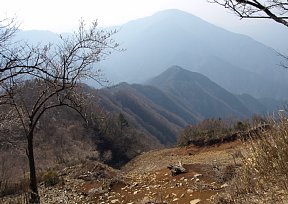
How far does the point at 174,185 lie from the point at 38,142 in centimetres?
4481

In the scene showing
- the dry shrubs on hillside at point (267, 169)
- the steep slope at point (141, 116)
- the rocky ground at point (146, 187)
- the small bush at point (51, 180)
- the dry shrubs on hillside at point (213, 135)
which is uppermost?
the dry shrubs on hillside at point (267, 169)

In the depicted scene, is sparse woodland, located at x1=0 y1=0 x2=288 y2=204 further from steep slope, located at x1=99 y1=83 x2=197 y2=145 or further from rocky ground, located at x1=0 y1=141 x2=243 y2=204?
steep slope, located at x1=99 y1=83 x2=197 y2=145

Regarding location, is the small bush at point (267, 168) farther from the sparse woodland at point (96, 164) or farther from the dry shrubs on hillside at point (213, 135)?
the dry shrubs on hillside at point (213, 135)

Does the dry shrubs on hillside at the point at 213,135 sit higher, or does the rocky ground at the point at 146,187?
the rocky ground at the point at 146,187

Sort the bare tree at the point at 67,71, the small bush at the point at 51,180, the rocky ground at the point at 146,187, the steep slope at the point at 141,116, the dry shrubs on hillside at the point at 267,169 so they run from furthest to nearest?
1. the steep slope at the point at 141,116
2. the small bush at the point at 51,180
3. the bare tree at the point at 67,71
4. the rocky ground at the point at 146,187
5. the dry shrubs on hillside at the point at 267,169

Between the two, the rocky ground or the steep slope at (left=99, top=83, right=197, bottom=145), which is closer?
the rocky ground

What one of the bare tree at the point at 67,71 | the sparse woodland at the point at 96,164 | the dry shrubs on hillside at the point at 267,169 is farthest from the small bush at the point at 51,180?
the dry shrubs on hillside at the point at 267,169

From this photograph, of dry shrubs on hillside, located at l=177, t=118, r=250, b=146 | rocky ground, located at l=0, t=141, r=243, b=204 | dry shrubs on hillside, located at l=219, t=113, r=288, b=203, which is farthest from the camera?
dry shrubs on hillside, located at l=177, t=118, r=250, b=146

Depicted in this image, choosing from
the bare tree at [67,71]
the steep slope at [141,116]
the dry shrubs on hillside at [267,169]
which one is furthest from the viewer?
the steep slope at [141,116]

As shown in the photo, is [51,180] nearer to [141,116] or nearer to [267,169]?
[267,169]

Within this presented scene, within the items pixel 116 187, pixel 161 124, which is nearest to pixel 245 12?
pixel 116 187

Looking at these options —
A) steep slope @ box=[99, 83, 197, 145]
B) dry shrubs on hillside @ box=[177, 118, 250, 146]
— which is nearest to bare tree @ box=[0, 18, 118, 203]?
dry shrubs on hillside @ box=[177, 118, 250, 146]

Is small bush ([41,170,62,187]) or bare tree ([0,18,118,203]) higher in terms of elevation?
bare tree ([0,18,118,203])

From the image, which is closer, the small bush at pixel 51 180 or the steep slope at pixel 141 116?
the small bush at pixel 51 180
